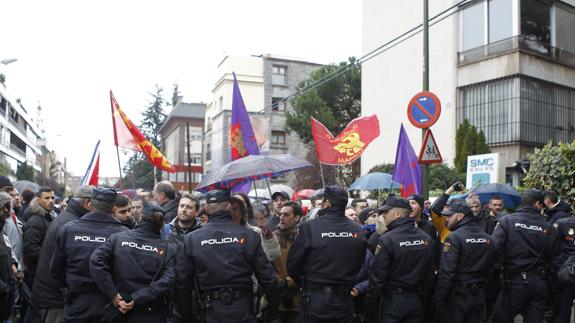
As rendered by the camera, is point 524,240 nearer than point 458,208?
No

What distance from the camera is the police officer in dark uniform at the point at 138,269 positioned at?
5.17m

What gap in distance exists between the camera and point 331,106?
3912 cm

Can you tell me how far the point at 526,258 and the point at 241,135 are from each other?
4.85 m

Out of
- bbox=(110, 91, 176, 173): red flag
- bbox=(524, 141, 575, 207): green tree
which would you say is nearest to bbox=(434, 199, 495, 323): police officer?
bbox=(524, 141, 575, 207): green tree

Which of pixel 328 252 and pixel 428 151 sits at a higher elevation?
pixel 428 151

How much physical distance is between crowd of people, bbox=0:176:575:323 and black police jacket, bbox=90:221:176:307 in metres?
0.01

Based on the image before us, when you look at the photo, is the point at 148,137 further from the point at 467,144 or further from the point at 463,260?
the point at 463,260

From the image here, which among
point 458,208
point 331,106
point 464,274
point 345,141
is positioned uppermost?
point 331,106

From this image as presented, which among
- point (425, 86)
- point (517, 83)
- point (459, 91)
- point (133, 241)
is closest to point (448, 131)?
point (459, 91)

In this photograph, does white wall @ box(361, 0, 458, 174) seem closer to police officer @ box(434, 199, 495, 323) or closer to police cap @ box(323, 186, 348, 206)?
police officer @ box(434, 199, 495, 323)

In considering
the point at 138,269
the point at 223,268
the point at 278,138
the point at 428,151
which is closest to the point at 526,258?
the point at 428,151

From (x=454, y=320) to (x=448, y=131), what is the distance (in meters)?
17.8

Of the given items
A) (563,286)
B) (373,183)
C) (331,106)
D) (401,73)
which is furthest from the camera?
(331,106)

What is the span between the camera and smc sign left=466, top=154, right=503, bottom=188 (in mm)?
13430
